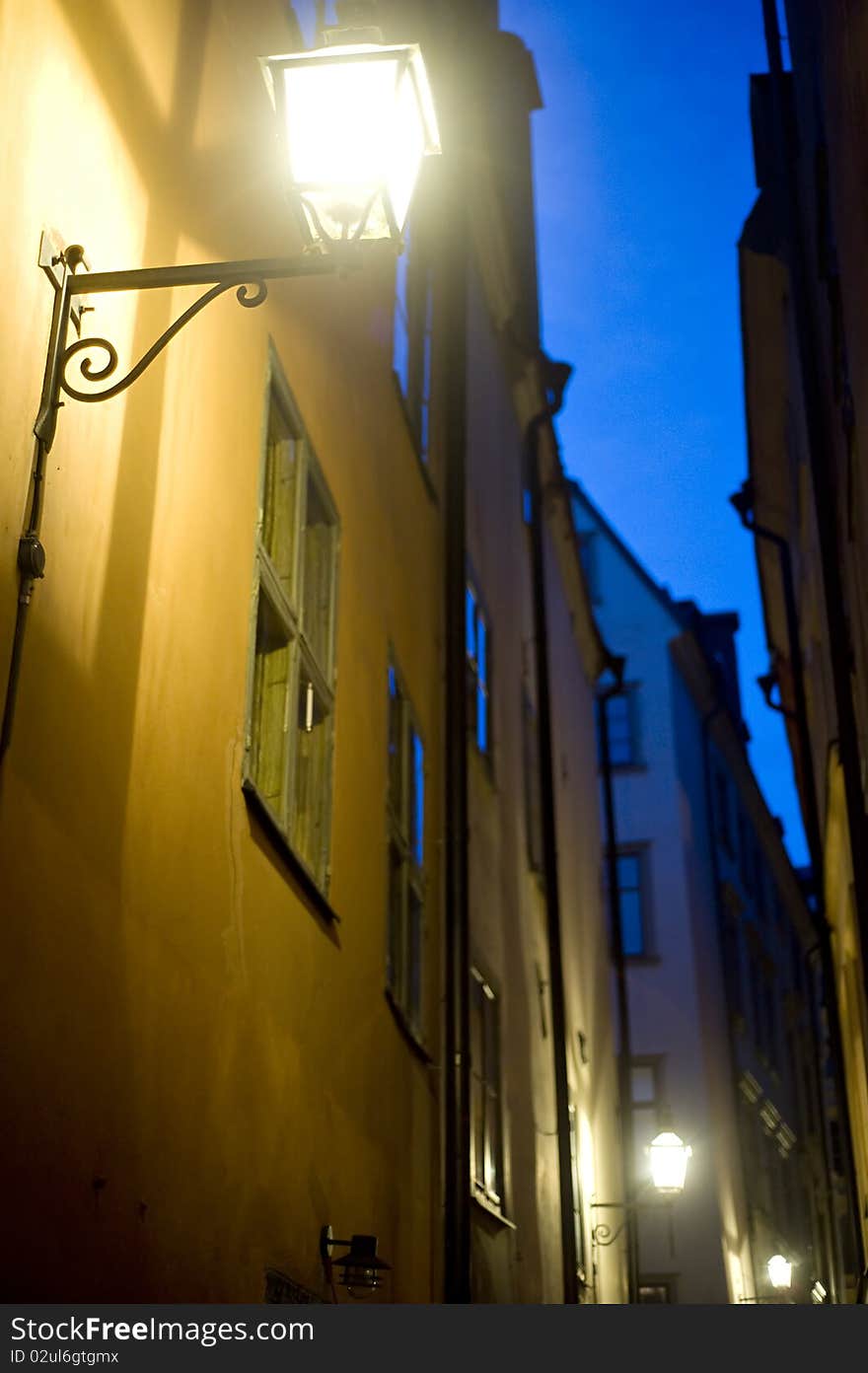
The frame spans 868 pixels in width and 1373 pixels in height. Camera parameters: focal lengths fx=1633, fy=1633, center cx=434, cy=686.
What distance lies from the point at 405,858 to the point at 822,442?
5717 millimetres

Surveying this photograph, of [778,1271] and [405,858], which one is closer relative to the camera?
[405,858]

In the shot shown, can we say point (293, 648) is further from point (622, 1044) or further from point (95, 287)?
point (622, 1044)

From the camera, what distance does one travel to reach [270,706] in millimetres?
6309

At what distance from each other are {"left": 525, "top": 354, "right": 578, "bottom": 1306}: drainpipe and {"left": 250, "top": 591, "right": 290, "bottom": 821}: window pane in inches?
322

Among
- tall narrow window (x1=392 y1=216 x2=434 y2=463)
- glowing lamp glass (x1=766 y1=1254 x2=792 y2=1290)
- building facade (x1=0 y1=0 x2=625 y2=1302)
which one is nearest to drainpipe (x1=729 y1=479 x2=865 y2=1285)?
glowing lamp glass (x1=766 y1=1254 x2=792 y2=1290)

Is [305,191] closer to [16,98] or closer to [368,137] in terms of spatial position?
[368,137]


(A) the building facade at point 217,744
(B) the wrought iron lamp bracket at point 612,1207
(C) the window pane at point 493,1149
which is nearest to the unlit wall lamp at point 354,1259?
(A) the building facade at point 217,744

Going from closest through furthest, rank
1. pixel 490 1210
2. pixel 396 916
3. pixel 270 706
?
pixel 270 706
pixel 396 916
pixel 490 1210

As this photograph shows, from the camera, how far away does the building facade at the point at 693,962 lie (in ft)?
73.4

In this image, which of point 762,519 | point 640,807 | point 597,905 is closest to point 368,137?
point 597,905

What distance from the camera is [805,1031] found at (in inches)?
1483

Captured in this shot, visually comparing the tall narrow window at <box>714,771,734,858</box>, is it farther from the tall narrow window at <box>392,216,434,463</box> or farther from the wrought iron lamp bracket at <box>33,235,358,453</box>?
the wrought iron lamp bracket at <box>33,235,358,453</box>

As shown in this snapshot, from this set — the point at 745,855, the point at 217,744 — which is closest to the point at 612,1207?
the point at 217,744

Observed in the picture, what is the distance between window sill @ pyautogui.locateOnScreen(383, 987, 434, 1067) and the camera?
8203mm
